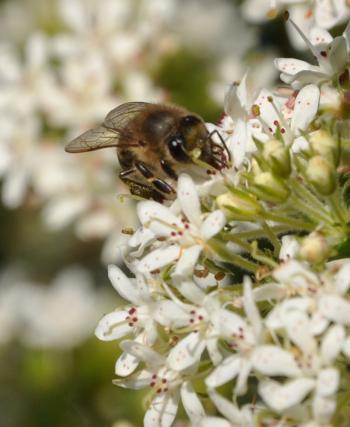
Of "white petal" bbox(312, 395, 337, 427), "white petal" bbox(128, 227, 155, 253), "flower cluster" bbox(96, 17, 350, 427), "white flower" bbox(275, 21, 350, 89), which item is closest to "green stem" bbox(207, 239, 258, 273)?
"flower cluster" bbox(96, 17, 350, 427)

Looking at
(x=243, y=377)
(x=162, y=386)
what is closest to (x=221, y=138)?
(x=162, y=386)

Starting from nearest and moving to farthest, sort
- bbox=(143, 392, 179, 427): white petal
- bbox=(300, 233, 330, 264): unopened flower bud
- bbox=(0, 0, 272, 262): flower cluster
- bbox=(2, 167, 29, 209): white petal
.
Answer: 1. bbox=(300, 233, 330, 264): unopened flower bud
2. bbox=(143, 392, 179, 427): white petal
3. bbox=(0, 0, 272, 262): flower cluster
4. bbox=(2, 167, 29, 209): white petal

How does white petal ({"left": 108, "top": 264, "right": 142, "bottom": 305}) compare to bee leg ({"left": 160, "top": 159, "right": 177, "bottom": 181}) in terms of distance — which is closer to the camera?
white petal ({"left": 108, "top": 264, "right": 142, "bottom": 305})

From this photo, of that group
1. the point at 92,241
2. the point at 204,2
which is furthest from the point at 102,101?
the point at 204,2

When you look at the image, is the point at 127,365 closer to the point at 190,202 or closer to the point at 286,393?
the point at 190,202

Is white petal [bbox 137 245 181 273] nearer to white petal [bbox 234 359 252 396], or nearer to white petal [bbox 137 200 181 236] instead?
white petal [bbox 137 200 181 236]

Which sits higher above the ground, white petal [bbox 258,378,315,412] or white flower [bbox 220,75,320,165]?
white flower [bbox 220,75,320,165]

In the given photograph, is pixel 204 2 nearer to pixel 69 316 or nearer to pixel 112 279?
pixel 69 316
